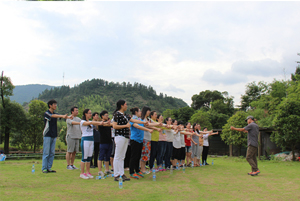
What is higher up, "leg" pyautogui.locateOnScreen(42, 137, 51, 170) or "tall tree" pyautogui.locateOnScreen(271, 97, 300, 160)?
"tall tree" pyautogui.locateOnScreen(271, 97, 300, 160)

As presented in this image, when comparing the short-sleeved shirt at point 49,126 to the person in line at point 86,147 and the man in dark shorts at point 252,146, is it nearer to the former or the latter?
the person in line at point 86,147

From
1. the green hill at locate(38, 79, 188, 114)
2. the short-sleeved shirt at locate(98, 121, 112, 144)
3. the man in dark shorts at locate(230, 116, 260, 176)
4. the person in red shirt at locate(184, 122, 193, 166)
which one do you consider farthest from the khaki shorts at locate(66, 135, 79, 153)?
the green hill at locate(38, 79, 188, 114)

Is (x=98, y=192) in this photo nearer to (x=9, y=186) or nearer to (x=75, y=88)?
(x=9, y=186)

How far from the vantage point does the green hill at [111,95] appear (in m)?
92.1

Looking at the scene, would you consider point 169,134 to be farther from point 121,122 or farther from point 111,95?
point 111,95

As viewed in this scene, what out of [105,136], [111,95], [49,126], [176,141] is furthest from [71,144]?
[111,95]

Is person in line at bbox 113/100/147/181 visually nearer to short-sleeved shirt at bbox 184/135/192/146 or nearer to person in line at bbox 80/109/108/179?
person in line at bbox 80/109/108/179

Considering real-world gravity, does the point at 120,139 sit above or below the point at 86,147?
above

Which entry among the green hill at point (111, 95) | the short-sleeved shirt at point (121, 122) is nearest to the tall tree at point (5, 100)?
the short-sleeved shirt at point (121, 122)

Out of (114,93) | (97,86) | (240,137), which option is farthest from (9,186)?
(97,86)

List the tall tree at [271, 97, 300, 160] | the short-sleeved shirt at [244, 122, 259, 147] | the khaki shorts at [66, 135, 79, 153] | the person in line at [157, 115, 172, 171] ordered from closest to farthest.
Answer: the short-sleeved shirt at [244, 122, 259, 147], the khaki shorts at [66, 135, 79, 153], the person in line at [157, 115, 172, 171], the tall tree at [271, 97, 300, 160]

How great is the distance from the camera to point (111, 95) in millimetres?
107375

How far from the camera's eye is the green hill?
92.1 meters

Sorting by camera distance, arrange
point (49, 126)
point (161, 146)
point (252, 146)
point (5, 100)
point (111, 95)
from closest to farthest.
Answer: point (49, 126) → point (252, 146) → point (161, 146) → point (5, 100) → point (111, 95)
